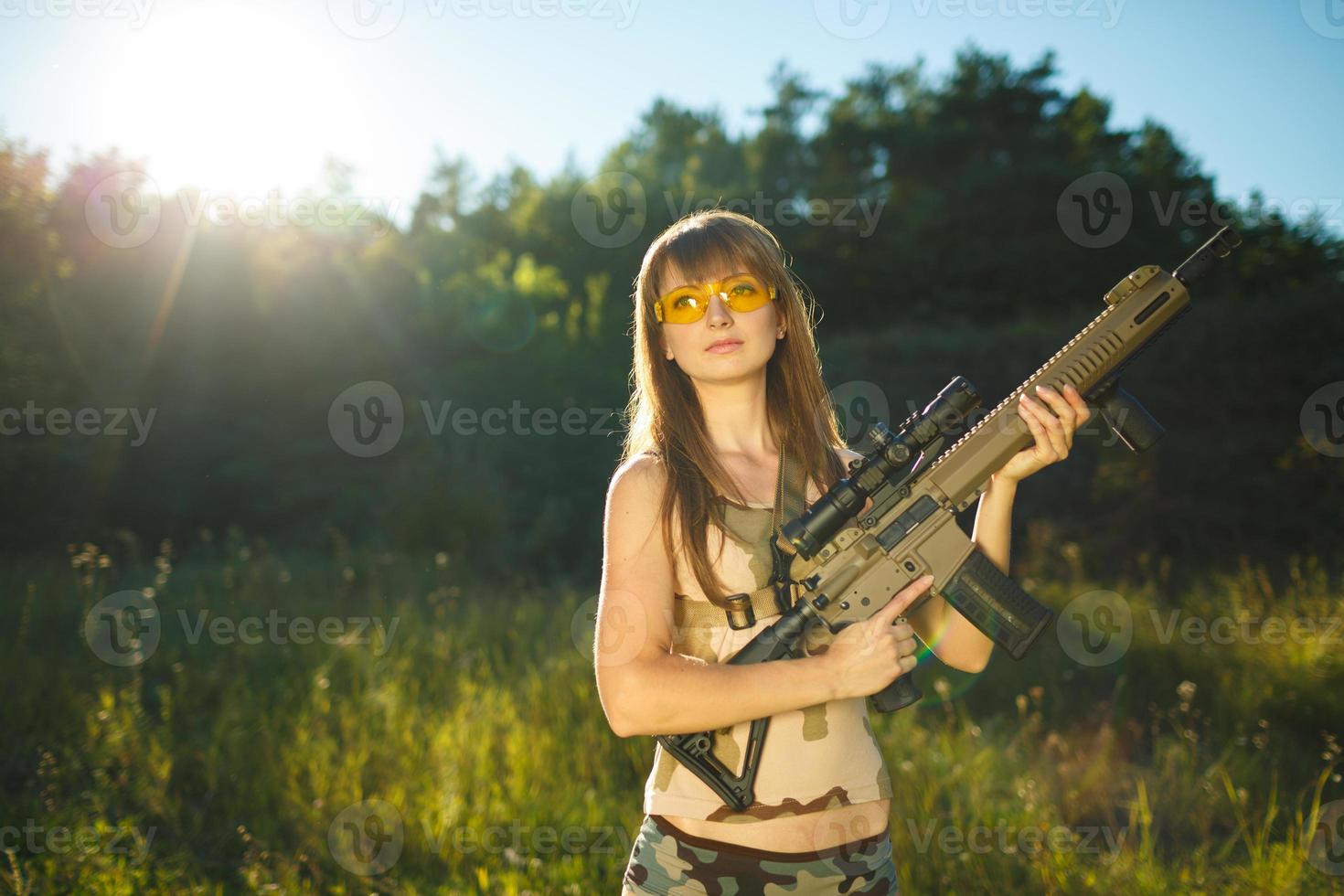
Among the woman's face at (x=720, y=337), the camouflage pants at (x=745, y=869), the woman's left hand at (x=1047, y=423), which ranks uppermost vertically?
the woman's face at (x=720, y=337)

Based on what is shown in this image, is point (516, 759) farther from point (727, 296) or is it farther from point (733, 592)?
point (727, 296)

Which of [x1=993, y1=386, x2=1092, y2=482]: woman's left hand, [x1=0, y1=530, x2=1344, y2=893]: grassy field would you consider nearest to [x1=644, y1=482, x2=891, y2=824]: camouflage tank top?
[x1=993, y1=386, x2=1092, y2=482]: woman's left hand

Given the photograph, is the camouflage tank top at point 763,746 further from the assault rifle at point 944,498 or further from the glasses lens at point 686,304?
the glasses lens at point 686,304

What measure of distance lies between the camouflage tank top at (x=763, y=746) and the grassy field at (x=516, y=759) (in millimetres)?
2103

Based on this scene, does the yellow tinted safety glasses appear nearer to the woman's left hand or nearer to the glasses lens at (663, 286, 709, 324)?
the glasses lens at (663, 286, 709, 324)

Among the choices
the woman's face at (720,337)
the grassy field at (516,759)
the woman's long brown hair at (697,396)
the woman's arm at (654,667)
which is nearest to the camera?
the woman's arm at (654,667)

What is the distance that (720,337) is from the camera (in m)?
2.14

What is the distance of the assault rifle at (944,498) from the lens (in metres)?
2.09

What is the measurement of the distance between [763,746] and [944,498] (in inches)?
32.2

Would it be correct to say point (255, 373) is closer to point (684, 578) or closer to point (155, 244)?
point (155, 244)

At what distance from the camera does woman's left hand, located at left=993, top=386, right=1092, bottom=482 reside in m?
2.23

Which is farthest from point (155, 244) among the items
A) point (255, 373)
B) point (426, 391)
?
point (426, 391)

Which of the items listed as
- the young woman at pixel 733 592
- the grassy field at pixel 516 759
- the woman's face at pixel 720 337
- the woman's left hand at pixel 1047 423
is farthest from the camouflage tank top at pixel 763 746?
the grassy field at pixel 516 759

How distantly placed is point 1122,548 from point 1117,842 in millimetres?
6233
